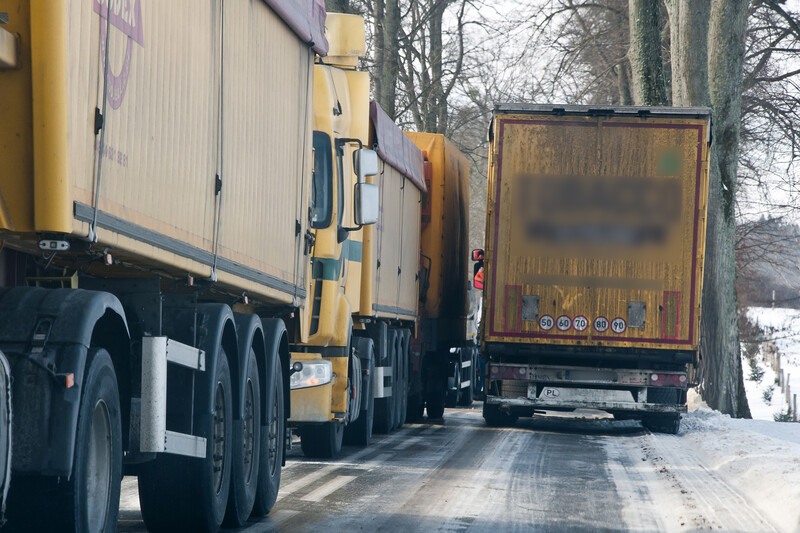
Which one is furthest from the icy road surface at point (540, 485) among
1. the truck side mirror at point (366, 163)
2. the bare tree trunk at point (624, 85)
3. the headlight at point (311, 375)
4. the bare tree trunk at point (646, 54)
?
the bare tree trunk at point (624, 85)

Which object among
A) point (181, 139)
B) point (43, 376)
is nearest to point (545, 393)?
point (181, 139)

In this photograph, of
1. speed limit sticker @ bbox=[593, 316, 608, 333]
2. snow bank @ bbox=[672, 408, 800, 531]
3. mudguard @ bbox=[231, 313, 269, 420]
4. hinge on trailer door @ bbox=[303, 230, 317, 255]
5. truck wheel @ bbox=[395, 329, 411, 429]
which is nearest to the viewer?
mudguard @ bbox=[231, 313, 269, 420]

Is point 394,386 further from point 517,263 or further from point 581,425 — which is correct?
point 581,425

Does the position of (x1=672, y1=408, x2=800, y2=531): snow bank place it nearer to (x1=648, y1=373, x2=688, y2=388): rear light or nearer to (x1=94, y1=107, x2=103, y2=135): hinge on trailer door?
(x1=648, y1=373, x2=688, y2=388): rear light

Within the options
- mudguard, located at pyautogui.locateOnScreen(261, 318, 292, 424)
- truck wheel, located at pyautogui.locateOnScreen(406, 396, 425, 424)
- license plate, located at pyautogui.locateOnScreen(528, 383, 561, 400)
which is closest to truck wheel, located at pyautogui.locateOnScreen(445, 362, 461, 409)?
truck wheel, located at pyautogui.locateOnScreen(406, 396, 425, 424)

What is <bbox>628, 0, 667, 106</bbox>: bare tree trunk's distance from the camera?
21.9 metres

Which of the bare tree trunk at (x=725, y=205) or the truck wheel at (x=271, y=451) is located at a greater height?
the bare tree trunk at (x=725, y=205)

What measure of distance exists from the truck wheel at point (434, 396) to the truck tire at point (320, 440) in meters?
7.40

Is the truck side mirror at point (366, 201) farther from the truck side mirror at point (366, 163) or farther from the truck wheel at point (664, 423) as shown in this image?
the truck wheel at point (664, 423)

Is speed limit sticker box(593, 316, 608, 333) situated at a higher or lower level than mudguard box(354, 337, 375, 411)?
higher

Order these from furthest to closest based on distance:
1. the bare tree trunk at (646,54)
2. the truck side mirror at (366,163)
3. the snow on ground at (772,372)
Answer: the snow on ground at (772,372), the bare tree trunk at (646,54), the truck side mirror at (366,163)

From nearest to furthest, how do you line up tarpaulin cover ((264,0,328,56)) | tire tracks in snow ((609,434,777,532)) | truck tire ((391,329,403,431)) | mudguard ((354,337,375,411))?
tire tracks in snow ((609,434,777,532)) → tarpaulin cover ((264,0,328,56)) → mudguard ((354,337,375,411)) → truck tire ((391,329,403,431))

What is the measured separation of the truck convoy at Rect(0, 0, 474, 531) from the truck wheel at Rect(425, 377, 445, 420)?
7.92m

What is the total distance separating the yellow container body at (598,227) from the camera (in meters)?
15.5
